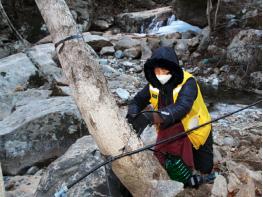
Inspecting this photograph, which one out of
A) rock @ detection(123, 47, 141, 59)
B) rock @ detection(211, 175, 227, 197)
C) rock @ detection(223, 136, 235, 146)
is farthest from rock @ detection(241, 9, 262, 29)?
rock @ detection(211, 175, 227, 197)

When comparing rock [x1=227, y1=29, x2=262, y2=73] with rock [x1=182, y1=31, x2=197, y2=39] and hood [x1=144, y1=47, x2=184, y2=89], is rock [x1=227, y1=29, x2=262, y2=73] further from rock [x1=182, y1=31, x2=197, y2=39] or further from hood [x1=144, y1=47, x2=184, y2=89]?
hood [x1=144, y1=47, x2=184, y2=89]

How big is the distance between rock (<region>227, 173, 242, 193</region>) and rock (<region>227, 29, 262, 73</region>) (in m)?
7.26

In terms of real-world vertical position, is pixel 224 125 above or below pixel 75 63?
below

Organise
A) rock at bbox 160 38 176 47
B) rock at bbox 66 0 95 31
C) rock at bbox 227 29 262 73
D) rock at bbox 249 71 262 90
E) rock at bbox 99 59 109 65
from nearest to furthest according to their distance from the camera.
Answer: rock at bbox 249 71 262 90 < rock at bbox 227 29 262 73 < rock at bbox 99 59 109 65 < rock at bbox 160 38 176 47 < rock at bbox 66 0 95 31

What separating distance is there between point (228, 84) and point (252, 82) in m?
0.57

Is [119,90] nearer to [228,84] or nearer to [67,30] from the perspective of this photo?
[228,84]

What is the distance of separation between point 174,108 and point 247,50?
305 inches

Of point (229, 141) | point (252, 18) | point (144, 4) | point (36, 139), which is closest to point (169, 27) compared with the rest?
point (252, 18)

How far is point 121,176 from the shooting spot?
2961 millimetres

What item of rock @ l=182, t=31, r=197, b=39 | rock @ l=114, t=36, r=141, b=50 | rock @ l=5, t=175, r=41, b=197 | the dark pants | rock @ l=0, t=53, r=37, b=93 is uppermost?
the dark pants

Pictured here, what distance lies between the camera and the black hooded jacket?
3.12 metres

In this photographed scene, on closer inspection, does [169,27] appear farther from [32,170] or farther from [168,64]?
[168,64]

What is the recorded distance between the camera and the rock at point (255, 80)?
376 inches

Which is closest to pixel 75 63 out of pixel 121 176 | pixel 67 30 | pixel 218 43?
pixel 67 30
